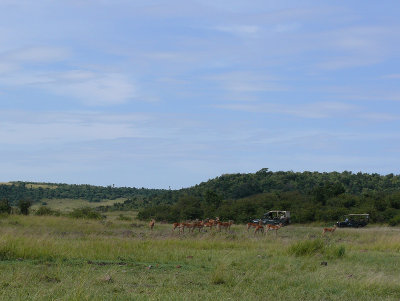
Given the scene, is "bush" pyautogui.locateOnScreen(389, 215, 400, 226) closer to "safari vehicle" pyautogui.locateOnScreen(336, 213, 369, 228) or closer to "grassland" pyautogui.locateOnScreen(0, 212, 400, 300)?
"safari vehicle" pyautogui.locateOnScreen(336, 213, 369, 228)

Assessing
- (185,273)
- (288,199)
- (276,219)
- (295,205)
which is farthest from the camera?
(288,199)

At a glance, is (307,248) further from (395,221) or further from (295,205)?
(295,205)

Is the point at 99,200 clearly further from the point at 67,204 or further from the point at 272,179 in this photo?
the point at 272,179

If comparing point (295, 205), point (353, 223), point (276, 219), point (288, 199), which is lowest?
point (353, 223)

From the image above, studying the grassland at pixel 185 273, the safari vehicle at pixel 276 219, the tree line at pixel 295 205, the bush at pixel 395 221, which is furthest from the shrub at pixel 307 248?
the tree line at pixel 295 205

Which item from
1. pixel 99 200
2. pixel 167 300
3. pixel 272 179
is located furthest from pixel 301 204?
pixel 99 200

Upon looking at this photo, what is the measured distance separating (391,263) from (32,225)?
2047 cm

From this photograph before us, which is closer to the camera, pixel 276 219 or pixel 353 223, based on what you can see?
pixel 353 223

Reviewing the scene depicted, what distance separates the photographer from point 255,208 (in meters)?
47.2

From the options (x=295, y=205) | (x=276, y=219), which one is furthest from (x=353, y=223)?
(x=295, y=205)

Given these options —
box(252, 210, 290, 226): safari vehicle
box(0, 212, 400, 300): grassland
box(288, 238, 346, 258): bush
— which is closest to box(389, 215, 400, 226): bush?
box(252, 210, 290, 226): safari vehicle

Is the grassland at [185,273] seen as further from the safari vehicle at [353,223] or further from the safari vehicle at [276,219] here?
the safari vehicle at [353,223]

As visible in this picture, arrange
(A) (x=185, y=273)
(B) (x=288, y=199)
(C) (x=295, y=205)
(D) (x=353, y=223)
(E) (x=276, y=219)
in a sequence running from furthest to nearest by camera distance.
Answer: (B) (x=288, y=199)
(C) (x=295, y=205)
(E) (x=276, y=219)
(D) (x=353, y=223)
(A) (x=185, y=273)

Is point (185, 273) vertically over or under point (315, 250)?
under
